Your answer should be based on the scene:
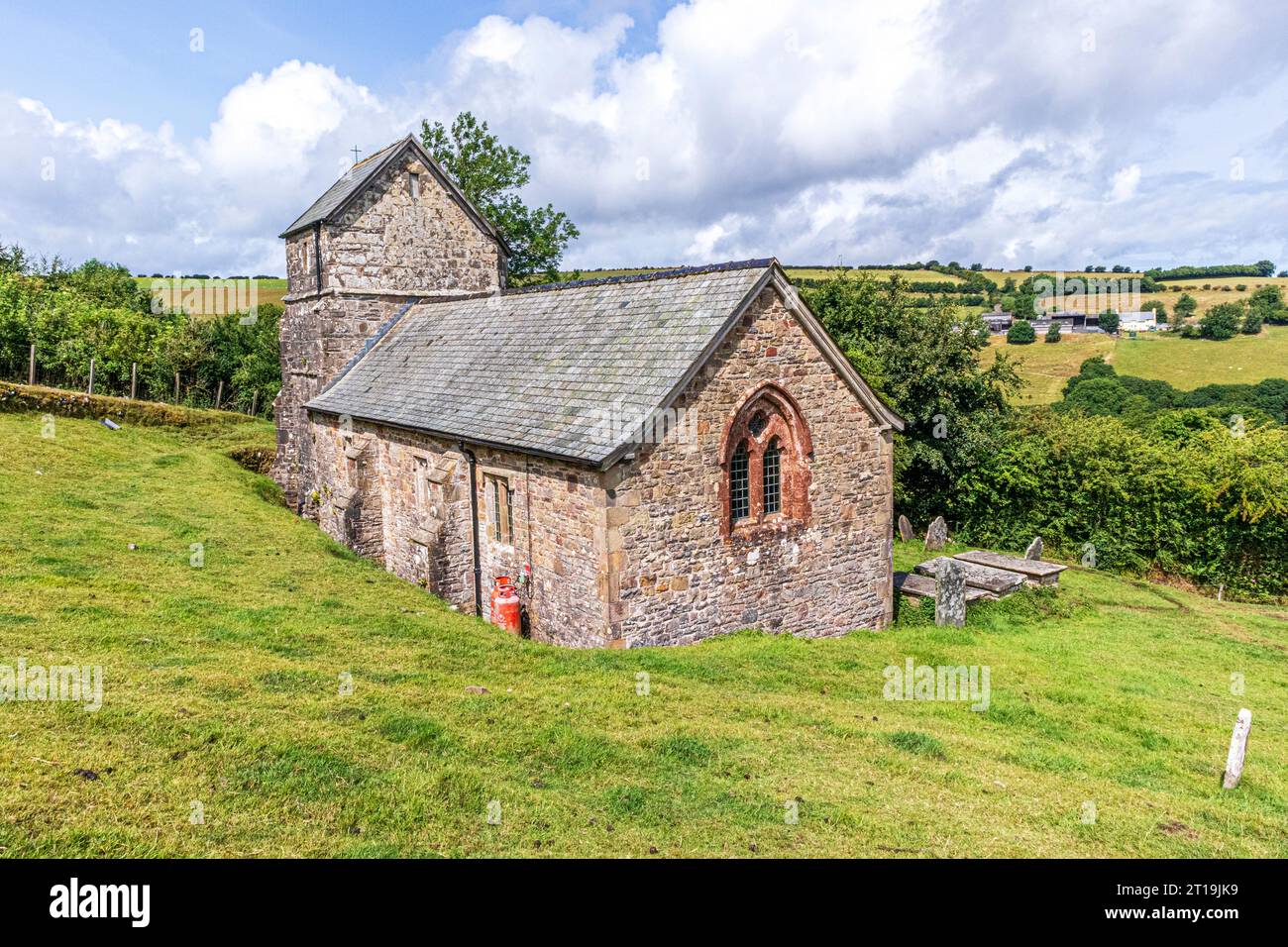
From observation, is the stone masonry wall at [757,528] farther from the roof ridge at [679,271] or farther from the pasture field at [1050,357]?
the pasture field at [1050,357]

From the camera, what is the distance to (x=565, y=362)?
17938 mm

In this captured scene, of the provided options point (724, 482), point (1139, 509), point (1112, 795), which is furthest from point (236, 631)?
point (1139, 509)

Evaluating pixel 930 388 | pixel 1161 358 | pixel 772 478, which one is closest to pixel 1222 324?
pixel 1161 358

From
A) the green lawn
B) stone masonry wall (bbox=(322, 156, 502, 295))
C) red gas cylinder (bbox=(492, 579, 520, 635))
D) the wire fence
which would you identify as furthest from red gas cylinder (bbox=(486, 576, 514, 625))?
the wire fence

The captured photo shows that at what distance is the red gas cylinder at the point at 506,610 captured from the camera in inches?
663

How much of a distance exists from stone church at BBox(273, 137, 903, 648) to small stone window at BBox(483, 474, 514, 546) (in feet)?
0.16

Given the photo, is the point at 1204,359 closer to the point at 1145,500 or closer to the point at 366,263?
the point at 1145,500

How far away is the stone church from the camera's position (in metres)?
15.0

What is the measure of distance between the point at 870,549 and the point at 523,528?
8007 millimetres

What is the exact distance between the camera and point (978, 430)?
32000mm

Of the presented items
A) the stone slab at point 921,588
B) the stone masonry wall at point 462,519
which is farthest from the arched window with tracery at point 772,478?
the stone slab at point 921,588

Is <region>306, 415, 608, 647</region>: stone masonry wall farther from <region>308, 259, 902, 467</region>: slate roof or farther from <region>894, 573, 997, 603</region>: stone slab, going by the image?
<region>894, 573, 997, 603</region>: stone slab

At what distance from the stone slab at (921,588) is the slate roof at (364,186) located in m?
18.8

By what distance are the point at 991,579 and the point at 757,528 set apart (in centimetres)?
890
